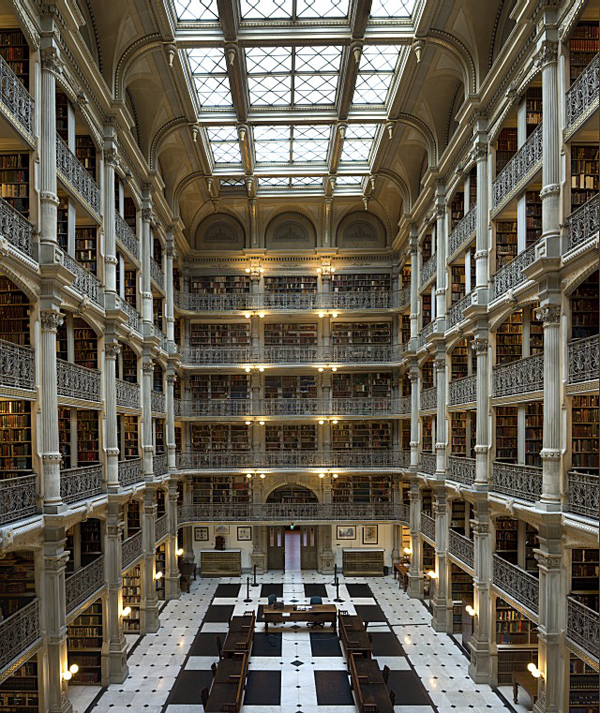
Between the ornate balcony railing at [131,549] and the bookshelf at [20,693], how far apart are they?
10.9 feet

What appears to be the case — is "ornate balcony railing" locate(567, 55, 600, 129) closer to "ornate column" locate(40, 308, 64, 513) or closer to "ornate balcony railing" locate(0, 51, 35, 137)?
"ornate balcony railing" locate(0, 51, 35, 137)

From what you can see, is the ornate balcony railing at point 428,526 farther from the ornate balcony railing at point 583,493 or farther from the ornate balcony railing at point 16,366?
the ornate balcony railing at point 16,366

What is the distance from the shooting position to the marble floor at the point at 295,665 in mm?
10570

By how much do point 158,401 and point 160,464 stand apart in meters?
1.67

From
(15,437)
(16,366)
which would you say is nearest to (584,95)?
(16,366)

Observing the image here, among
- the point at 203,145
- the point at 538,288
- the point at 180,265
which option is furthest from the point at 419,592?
the point at 203,145

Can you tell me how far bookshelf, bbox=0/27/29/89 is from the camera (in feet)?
27.2

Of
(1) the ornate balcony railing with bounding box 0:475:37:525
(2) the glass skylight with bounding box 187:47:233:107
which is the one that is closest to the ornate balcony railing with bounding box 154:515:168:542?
(1) the ornate balcony railing with bounding box 0:475:37:525

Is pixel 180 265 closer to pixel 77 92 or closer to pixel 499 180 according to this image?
pixel 77 92

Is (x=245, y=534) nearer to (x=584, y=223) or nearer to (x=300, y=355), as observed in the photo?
(x=300, y=355)

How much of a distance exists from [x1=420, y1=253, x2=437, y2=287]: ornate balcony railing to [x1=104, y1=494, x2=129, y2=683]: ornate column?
30.2 ft

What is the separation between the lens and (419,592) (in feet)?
54.4

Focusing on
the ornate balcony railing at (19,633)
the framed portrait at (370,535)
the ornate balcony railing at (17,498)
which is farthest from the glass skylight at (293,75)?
the framed portrait at (370,535)

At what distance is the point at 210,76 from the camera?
13430mm
